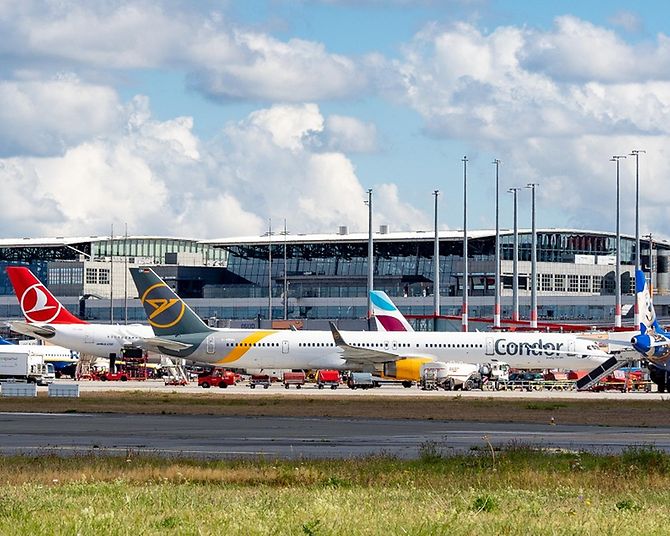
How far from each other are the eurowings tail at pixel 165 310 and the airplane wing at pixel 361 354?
1036 cm

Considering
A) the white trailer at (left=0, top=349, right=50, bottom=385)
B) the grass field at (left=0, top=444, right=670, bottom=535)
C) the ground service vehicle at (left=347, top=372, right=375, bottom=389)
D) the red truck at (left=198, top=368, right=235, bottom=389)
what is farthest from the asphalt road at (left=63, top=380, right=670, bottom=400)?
the grass field at (left=0, top=444, right=670, bottom=535)

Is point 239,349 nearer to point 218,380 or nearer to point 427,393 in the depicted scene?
point 218,380

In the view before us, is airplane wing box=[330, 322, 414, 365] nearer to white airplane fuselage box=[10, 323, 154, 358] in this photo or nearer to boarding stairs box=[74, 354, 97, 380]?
white airplane fuselage box=[10, 323, 154, 358]

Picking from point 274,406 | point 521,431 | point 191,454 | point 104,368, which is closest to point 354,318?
point 104,368

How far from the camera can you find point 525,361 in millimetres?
103438

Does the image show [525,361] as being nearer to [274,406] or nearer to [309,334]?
[309,334]

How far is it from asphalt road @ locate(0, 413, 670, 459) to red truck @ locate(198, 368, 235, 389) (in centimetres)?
4842

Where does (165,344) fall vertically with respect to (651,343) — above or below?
below

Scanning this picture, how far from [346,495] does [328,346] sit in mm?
82348

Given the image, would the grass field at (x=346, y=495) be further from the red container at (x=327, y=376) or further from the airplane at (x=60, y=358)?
the airplane at (x=60, y=358)

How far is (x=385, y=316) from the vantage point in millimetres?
132750

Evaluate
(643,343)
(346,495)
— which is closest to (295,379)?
(643,343)

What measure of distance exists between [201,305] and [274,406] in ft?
431

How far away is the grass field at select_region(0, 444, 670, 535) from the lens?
17547mm
